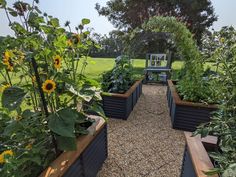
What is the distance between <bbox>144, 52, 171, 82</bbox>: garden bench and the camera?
5.27 m

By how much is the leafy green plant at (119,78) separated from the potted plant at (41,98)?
59.5 inches

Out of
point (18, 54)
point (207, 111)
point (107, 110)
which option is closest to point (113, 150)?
point (107, 110)

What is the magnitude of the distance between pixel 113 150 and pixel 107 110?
35.0 inches

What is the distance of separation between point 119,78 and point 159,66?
299 cm

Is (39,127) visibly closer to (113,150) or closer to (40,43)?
(40,43)

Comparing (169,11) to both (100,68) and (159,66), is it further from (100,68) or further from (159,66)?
(100,68)

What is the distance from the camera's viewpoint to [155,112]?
312 centimetres

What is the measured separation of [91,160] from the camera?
143 cm

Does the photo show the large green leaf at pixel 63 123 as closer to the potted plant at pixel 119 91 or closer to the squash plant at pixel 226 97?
the squash plant at pixel 226 97

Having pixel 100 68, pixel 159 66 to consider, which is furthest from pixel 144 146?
pixel 100 68

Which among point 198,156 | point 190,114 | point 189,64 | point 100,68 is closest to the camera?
point 198,156

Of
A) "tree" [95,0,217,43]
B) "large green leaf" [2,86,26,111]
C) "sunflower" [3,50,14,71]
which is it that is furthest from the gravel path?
"tree" [95,0,217,43]

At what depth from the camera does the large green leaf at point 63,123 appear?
3.03ft

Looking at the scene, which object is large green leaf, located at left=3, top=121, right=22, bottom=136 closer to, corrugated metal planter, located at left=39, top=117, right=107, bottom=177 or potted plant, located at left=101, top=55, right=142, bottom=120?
corrugated metal planter, located at left=39, top=117, right=107, bottom=177
